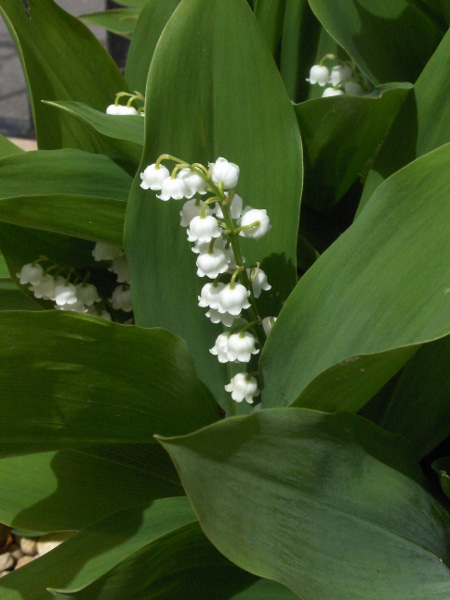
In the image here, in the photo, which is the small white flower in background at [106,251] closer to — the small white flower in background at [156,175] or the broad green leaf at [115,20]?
the small white flower in background at [156,175]

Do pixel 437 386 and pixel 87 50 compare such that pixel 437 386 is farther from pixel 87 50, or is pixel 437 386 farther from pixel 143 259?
pixel 87 50

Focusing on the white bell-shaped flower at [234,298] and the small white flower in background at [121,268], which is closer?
the white bell-shaped flower at [234,298]

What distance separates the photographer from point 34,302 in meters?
1.00

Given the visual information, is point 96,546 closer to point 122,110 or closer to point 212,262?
point 212,262

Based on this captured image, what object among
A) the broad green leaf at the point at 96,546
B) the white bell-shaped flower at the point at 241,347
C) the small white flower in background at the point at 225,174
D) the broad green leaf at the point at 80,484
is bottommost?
the broad green leaf at the point at 80,484

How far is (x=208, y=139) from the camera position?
2.60 ft

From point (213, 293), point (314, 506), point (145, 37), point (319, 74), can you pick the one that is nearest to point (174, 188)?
point (213, 293)

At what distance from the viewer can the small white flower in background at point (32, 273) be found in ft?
2.84

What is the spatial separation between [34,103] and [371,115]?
0.49m

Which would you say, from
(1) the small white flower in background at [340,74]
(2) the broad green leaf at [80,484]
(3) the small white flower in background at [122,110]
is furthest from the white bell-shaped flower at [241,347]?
(1) the small white flower in background at [340,74]

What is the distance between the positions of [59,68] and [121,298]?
0.38m

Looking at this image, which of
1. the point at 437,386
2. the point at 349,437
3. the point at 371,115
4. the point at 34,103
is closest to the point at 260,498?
the point at 349,437

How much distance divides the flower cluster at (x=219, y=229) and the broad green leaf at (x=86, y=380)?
6cm

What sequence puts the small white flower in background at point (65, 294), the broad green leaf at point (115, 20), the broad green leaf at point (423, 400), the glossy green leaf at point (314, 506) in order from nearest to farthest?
the glossy green leaf at point (314, 506), the broad green leaf at point (423, 400), the small white flower in background at point (65, 294), the broad green leaf at point (115, 20)
